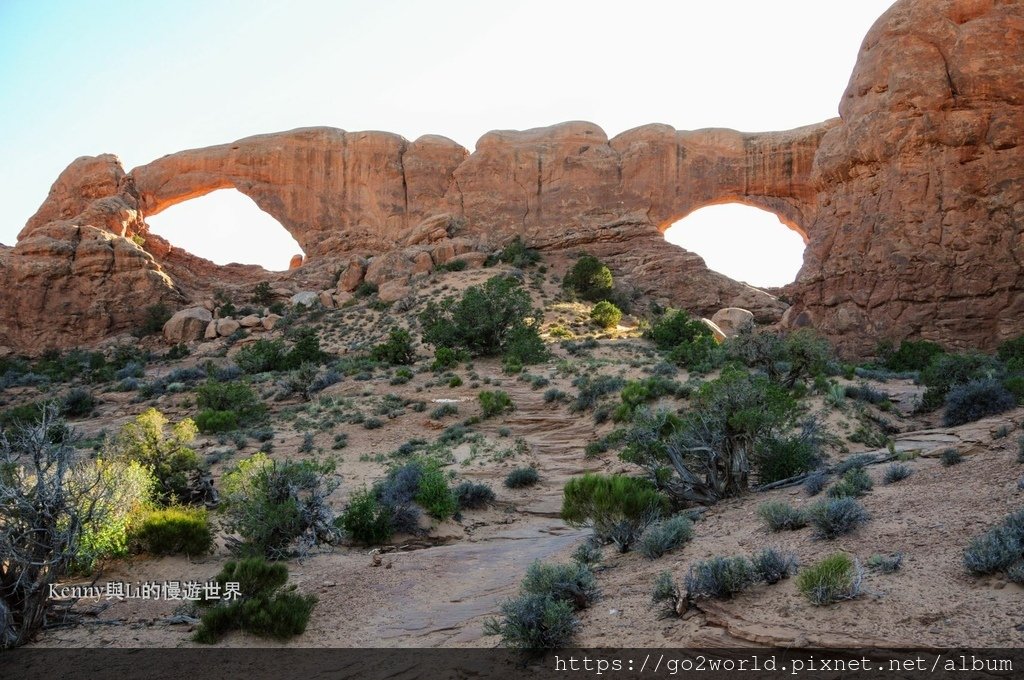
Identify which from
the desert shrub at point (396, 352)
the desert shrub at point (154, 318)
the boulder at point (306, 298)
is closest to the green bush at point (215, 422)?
the desert shrub at point (396, 352)

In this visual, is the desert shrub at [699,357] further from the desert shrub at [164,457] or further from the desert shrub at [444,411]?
the desert shrub at [164,457]

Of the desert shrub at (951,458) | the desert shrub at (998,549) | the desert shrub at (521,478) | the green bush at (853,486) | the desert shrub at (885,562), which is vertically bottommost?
the desert shrub at (521,478)

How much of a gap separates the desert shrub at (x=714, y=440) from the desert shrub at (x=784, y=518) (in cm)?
232

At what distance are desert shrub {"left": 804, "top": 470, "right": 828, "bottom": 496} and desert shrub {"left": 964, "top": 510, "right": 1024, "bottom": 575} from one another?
11.7ft

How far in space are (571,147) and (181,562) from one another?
1570 inches

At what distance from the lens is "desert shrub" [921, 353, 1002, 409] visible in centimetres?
1703

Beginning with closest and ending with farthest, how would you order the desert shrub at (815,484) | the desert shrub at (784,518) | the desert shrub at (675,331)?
1. the desert shrub at (784,518)
2. the desert shrub at (815,484)
3. the desert shrub at (675,331)

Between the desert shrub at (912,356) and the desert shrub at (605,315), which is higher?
the desert shrub at (605,315)

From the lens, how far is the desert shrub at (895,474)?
8.77 metres

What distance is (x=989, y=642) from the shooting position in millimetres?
4441

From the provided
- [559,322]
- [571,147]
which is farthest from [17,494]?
[571,147]

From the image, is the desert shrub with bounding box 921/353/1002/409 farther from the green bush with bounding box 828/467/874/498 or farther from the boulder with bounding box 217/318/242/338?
the boulder with bounding box 217/318/242/338

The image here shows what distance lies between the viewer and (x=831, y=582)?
542 centimetres

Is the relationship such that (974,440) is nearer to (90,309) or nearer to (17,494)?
(17,494)
